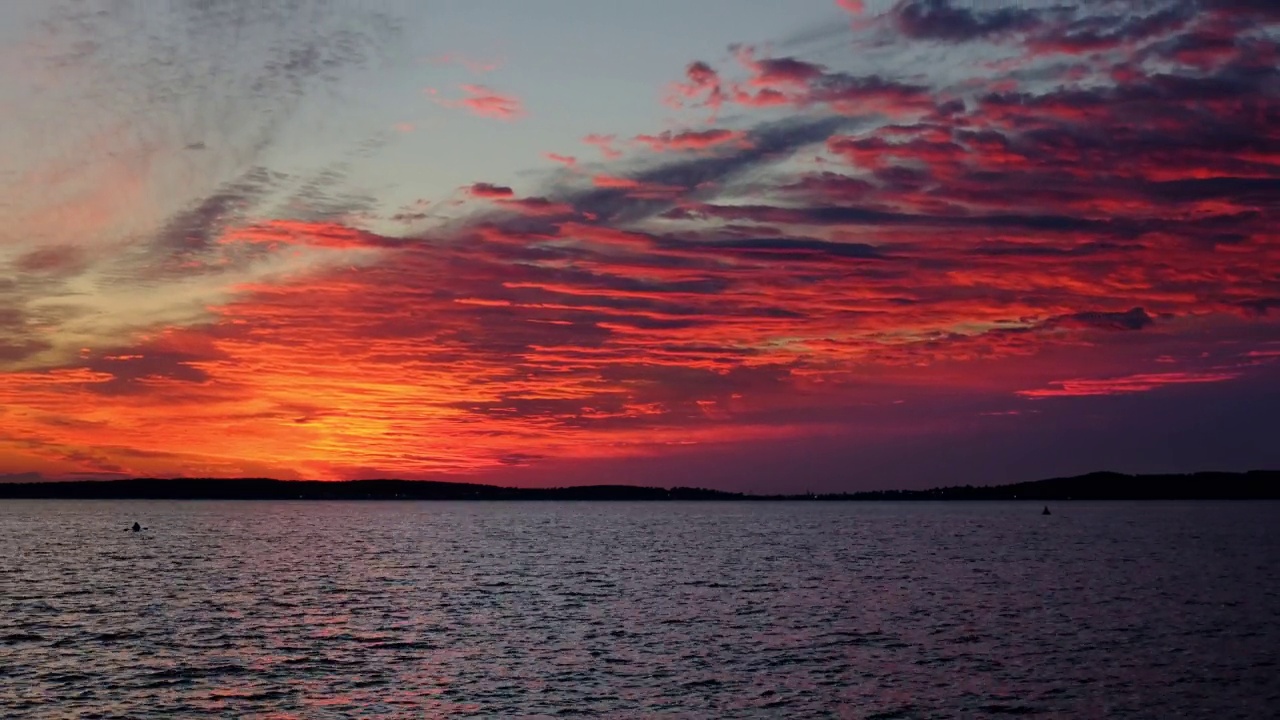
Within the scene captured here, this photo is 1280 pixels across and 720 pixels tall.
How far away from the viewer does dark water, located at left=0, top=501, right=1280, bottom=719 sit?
49188mm

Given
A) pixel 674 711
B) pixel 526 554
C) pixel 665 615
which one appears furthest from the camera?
pixel 526 554

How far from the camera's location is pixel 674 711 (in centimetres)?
4703

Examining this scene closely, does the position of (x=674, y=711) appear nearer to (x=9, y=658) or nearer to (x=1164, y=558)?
(x=9, y=658)

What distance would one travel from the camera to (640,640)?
220 ft

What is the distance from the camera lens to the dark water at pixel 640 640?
161 feet

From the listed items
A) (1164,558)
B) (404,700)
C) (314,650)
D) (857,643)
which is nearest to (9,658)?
(314,650)

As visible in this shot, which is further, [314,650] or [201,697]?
[314,650]

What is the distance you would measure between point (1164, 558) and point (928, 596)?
221 ft

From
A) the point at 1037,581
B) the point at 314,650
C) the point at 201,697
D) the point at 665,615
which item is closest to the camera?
the point at 201,697

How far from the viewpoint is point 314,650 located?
63.4 m

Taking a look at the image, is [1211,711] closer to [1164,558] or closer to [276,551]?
[1164,558]

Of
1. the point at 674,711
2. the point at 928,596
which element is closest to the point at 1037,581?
the point at 928,596

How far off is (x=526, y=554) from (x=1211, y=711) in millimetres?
119663

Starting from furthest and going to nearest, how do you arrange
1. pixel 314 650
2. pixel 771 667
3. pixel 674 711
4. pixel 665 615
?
pixel 665 615 → pixel 314 650 → pixel 771 667 → pixel 674 711
